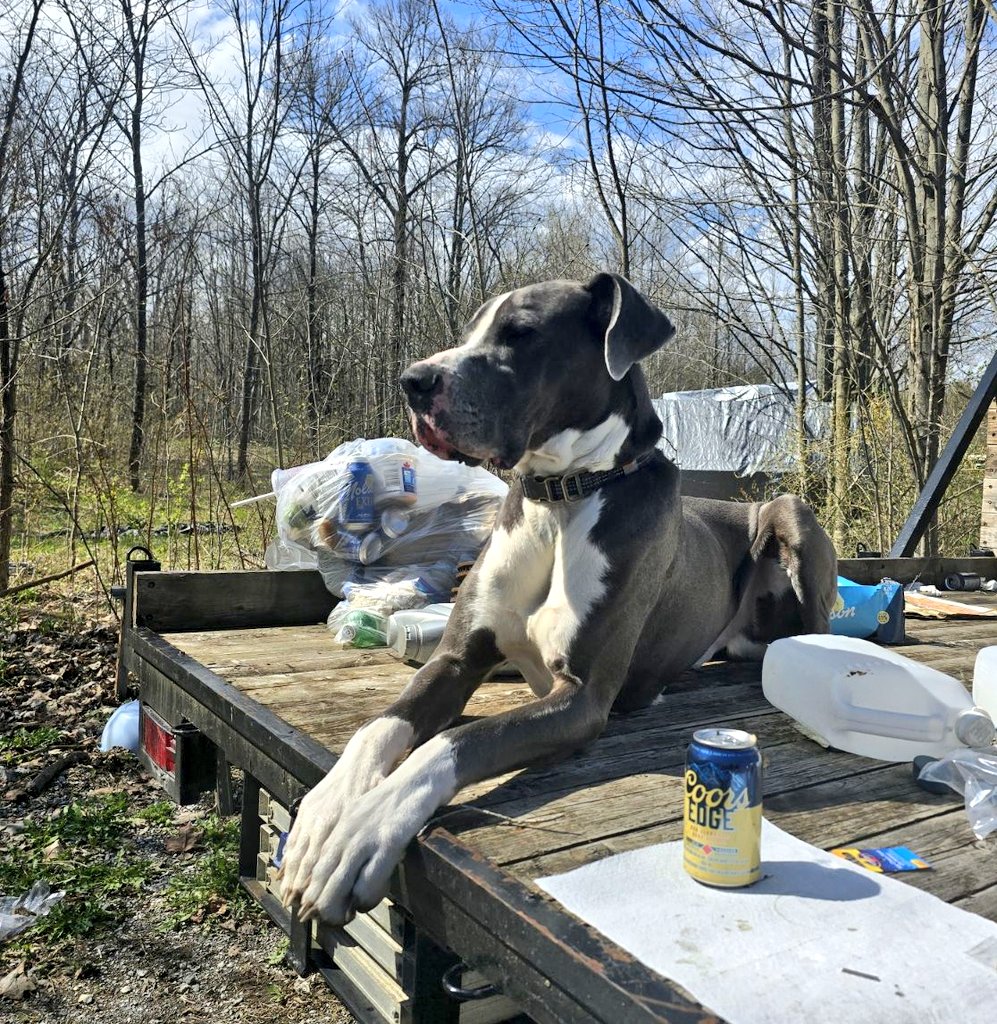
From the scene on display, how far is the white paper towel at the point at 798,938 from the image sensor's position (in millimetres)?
1146

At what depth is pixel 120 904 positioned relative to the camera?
3119 millimetres

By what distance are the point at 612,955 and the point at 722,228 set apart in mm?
6701

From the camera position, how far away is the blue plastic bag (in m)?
3.63

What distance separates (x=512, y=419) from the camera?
234 centimetres

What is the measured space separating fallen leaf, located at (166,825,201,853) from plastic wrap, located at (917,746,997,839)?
2675 millimetres

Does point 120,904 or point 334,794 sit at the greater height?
point 334,794

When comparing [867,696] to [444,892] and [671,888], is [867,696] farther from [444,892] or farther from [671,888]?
[444,892]

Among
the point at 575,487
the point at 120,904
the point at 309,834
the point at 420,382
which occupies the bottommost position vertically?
the point at 120,904

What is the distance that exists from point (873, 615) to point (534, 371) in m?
1.99

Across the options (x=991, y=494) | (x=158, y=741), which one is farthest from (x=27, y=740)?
(x=991, y=494)

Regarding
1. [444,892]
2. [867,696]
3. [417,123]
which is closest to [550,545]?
[867,696]

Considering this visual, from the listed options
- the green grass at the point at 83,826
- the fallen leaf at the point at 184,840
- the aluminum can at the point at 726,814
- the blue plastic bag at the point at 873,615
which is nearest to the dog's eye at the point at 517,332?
the aluminum can at the point at 726,814

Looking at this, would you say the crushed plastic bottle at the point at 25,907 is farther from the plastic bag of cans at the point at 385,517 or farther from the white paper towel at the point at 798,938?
the white paper towel at the point at 798,938

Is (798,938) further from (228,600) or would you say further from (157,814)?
(157,814)
